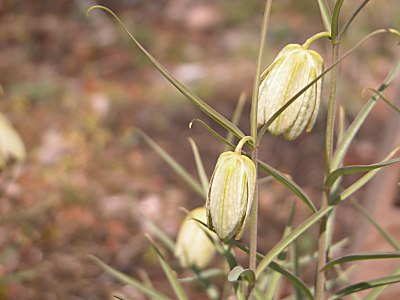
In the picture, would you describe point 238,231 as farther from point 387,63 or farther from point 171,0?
point 171,0

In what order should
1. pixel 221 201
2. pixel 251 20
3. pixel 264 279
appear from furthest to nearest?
pixel 251 20, pixel 264 279, pixel 221 201

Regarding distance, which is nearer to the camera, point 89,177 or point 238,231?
Result: point 238,231

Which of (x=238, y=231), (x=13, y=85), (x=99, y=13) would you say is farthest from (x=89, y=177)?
(x=238, y=231)

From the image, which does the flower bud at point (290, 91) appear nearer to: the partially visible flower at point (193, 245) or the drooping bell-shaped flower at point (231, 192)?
the drooping bell-shaped flower at point (231, 192)

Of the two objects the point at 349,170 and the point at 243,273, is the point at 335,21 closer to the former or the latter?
the point at 349,170

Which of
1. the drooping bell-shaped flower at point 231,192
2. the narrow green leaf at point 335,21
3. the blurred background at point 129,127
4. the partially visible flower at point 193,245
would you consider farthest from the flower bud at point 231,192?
the blurred background at point 129,127

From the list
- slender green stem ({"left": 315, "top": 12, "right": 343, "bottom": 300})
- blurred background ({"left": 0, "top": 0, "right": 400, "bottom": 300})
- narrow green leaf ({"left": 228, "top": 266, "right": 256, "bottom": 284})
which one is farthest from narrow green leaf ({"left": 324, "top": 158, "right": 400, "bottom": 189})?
blurred background ({"left": 0, "top": 0, "right": 400, "bottom": 300})

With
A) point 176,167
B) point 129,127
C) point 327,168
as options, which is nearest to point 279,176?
point 327,168
